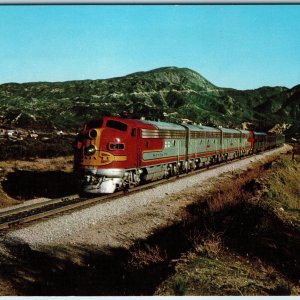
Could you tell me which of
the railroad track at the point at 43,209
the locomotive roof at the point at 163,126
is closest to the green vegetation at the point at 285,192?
the locomotive roof at the point at 163,126

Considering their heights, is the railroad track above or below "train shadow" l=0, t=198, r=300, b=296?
above

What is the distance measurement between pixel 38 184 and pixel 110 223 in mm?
10253

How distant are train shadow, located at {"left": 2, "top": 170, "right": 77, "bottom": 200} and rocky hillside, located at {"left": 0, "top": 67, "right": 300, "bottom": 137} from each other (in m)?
5.65

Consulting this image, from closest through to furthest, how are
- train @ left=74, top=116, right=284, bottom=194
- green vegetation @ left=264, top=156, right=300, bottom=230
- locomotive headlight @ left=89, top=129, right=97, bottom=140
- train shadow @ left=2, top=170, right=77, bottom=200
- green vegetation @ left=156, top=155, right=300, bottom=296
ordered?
green vegetation @ left=156, top=155, right=300, bottom=296 → green vegetation @ left=264, top=156, right=300, bottom=230 → train @ left=74, top=116, right=284, bottom=194 → locomotive headlight @ left=89, top=129, right=97, bottom=140 → train shadow @ left=2, top=170, right=77, bottom=200

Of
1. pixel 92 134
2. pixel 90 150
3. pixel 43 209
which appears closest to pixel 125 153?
pixel 90 150

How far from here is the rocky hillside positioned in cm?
5397

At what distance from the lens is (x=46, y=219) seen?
44.2 ft

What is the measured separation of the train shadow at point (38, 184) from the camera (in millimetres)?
20188

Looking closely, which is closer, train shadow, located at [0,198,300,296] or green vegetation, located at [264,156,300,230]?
train shadow, located at [0,198,300,296]

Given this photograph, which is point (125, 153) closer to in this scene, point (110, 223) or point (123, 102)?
point (110, 223)

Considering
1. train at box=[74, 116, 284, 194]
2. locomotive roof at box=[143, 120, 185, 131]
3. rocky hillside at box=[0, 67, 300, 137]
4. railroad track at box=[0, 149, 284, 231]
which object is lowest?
railroad track at box=[0, 149, 284, 231]

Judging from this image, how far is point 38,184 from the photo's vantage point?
22875mm

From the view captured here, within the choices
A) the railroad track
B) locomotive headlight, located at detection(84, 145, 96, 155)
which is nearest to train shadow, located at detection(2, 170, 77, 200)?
the railroad track

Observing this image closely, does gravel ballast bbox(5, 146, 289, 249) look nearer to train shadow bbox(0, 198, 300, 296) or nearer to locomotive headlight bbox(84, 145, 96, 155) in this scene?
train shadow bbox(0, 198, 300, 296)
